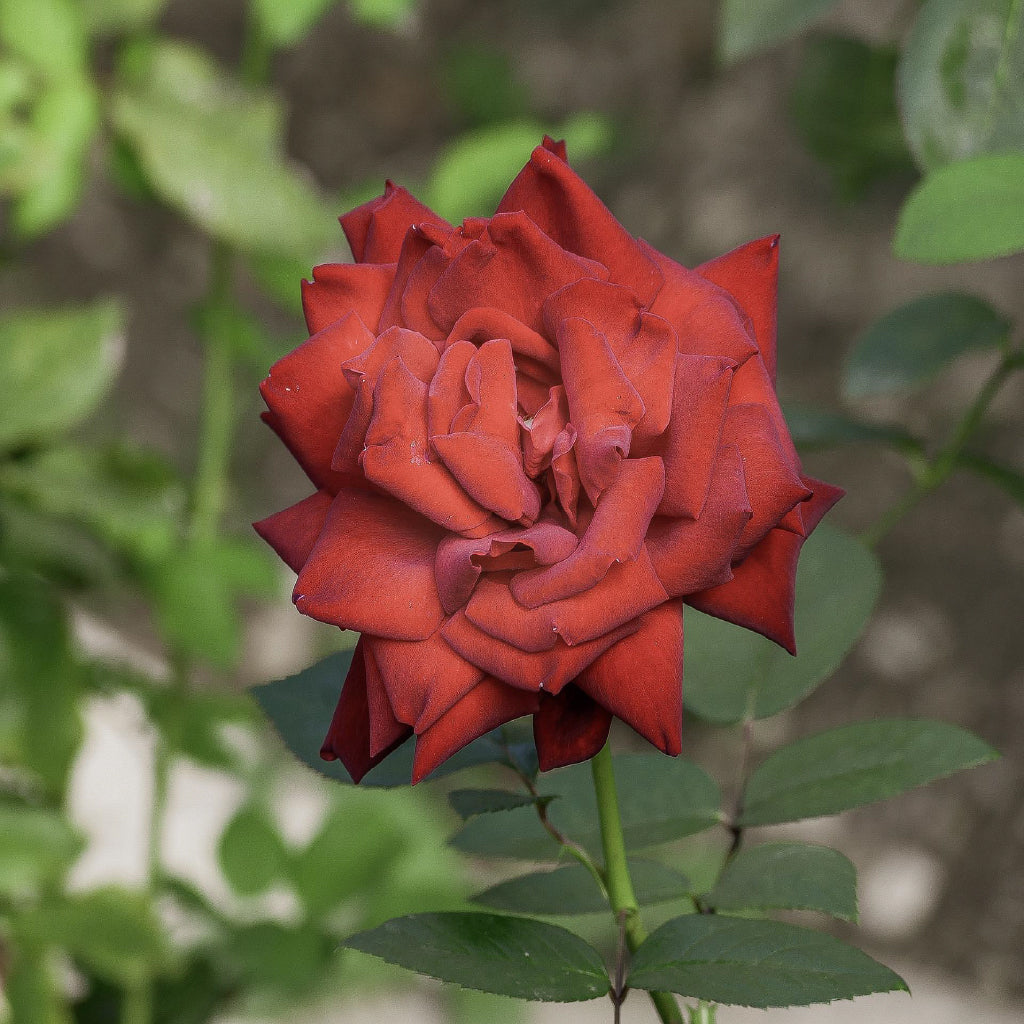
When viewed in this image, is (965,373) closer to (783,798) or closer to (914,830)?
(914,830)

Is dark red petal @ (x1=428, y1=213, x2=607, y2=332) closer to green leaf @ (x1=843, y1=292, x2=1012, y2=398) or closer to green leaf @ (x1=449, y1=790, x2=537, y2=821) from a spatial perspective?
green leaf @ (x1=449, y1=790, x2=537, y2=821)

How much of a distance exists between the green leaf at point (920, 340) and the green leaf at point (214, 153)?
0.40 metres

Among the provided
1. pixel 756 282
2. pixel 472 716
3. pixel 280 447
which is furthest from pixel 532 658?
pixel 280 447

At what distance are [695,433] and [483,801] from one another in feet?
0.52

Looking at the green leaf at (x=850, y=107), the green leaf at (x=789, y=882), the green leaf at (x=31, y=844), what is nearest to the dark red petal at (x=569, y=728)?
the green leaf at (x=789, y=882)

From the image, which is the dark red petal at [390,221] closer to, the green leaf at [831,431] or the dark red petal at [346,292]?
the dark red petal at [346,292]

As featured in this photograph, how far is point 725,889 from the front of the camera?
377mm

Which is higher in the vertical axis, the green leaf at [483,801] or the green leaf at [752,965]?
the green leaf at [483,801]

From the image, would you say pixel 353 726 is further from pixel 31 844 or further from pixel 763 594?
pixel 31 844

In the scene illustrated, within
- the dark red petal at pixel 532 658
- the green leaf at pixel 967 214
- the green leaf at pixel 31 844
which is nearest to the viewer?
the dark red petal at pixel 532 658

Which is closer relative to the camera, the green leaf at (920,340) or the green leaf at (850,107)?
the green leaf at (920,340)

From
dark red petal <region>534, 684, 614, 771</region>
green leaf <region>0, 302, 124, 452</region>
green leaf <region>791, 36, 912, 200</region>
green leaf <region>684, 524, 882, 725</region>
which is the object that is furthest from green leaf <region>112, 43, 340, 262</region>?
dark red petal <region>534, 684, 614, 771</region>

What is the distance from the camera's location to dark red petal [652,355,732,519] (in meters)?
0.28

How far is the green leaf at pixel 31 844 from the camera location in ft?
2.18
